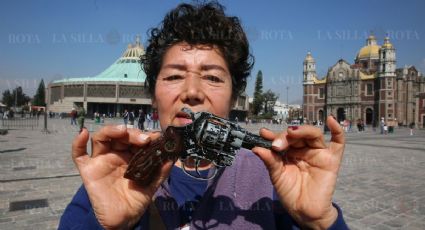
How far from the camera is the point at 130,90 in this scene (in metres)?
77.9

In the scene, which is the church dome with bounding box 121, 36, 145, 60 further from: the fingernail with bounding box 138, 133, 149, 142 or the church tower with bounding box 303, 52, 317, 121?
the fingernail with bounding box 138, 133, 149, 142

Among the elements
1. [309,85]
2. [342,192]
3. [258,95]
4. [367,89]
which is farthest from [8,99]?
[342,192]

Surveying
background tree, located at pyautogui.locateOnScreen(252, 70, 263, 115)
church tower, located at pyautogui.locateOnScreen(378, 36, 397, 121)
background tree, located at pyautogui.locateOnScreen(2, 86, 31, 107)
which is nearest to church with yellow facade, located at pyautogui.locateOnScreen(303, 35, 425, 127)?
church tower, located at pyautogui.locateOnScreen(378, 36, 397, 121)

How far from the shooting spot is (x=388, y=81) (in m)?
75.8

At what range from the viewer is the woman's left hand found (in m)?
1.79

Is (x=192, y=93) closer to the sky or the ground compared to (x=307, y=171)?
closer to the sky

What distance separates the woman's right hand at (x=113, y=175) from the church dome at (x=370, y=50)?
9801 centimetres

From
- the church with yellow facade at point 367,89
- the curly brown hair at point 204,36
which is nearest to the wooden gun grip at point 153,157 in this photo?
the curly brown hair at point 204,36

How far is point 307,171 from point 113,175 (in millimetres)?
1130

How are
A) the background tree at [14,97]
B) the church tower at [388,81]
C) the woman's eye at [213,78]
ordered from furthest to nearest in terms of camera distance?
the background tree at [14,97] → the church tower at [388,81] → the woman's eye at [213,78]

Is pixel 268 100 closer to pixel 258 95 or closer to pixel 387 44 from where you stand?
pixel 258 95

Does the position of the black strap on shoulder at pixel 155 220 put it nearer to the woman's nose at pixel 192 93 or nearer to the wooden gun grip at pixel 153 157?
the wooden gun grip at pixel 153 157

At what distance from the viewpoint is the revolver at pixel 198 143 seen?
1.77 metres

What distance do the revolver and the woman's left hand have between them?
99 mm
